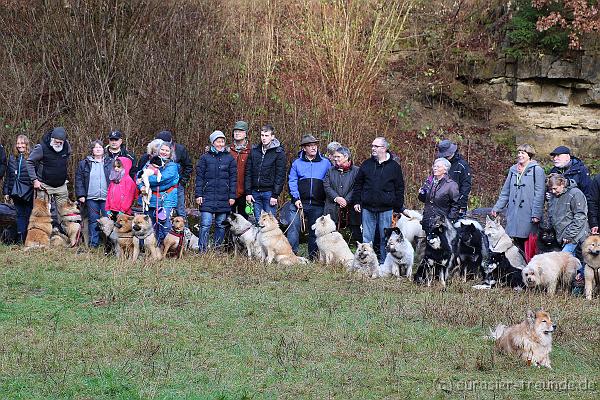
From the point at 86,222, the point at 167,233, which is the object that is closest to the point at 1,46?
the point at 86,222

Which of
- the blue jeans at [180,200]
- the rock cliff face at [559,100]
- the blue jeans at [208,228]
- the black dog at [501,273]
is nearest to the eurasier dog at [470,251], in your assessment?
the black dog at [501,273]

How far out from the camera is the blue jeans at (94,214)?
42.3 ft

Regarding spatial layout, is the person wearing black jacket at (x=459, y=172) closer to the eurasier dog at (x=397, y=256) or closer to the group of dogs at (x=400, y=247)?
the group of dogs at (x=400, y=247)

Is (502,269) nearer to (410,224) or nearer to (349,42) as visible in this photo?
(410,224)

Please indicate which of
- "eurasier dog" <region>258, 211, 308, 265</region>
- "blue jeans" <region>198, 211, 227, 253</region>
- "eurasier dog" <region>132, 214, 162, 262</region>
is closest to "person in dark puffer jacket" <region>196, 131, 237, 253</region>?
"blue jeans" <region>198, 211, 227, 253</region>

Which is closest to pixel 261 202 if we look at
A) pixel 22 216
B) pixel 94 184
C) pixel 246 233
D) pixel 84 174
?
pixel 246 233

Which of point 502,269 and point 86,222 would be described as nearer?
point 502,269

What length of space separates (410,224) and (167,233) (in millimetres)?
3578

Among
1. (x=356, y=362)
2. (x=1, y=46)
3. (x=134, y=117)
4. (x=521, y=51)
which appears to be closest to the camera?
(x=356, y=362)

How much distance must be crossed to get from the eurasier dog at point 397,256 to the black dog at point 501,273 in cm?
106

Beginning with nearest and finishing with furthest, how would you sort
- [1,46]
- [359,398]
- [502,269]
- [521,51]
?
[359,398]
[502,269]
[1,46]
[521,51]

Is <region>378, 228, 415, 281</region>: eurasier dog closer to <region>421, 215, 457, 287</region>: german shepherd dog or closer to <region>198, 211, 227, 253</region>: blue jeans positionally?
<region>421, 215, 457, 287</region>: german shepherd dog

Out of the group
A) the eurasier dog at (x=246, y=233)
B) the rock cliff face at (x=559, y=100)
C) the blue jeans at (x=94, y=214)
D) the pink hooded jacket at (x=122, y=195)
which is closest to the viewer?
the pink hooded jacket at (x=122, y=195)

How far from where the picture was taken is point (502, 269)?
1091 cm
